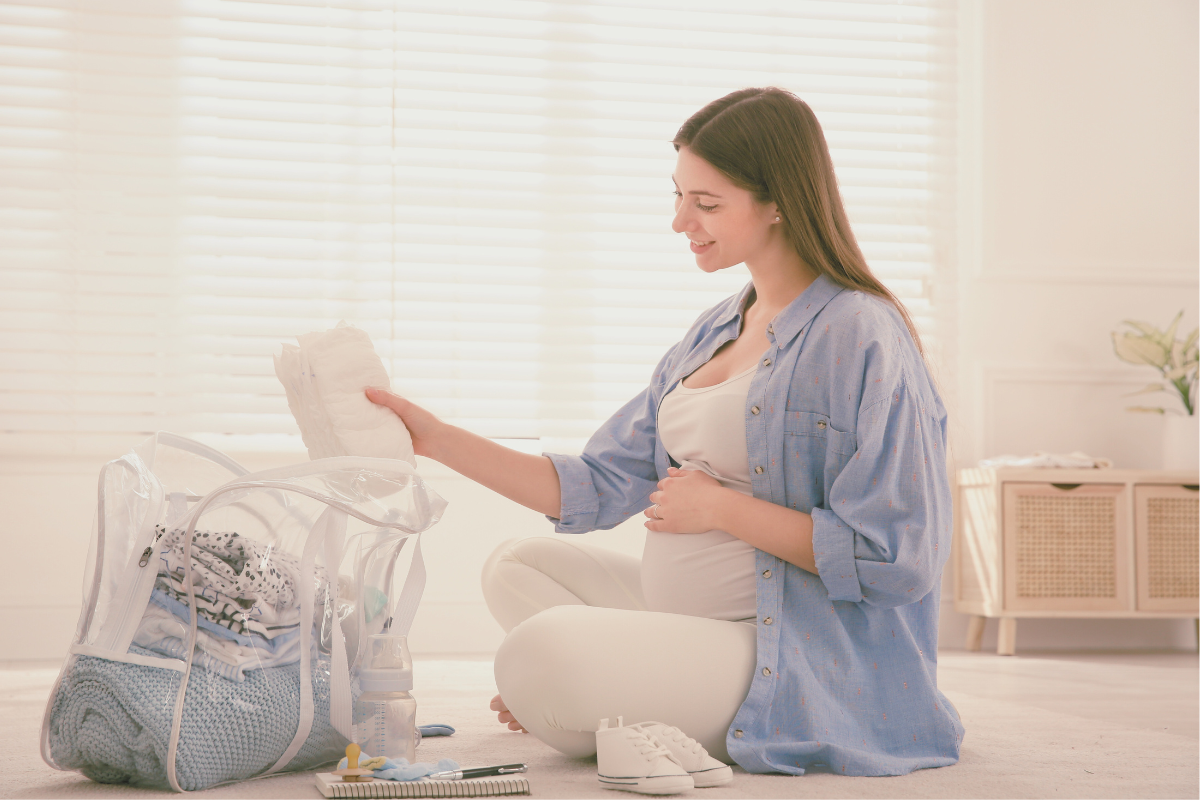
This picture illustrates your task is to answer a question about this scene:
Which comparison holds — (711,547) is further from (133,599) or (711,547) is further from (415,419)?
(133,599)

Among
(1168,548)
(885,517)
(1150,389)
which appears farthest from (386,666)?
(1150,389)

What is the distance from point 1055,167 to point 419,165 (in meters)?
2.12

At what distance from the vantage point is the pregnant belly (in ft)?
4.42

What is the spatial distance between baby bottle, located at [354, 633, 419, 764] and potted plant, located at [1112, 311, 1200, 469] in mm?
2776

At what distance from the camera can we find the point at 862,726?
1289 millimetres

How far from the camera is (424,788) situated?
1104mm

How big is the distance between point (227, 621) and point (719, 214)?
837 mm

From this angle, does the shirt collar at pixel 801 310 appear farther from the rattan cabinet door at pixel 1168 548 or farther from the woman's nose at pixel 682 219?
the rattan cabinet door at pixel 1168 548

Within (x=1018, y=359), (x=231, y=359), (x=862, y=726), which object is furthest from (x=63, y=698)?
(x=1018, y=359)

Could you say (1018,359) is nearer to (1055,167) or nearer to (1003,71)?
Result: (1055,167)

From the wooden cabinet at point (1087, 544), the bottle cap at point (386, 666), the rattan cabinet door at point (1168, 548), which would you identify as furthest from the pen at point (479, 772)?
the rattan cabinet door at point (1168, 548)

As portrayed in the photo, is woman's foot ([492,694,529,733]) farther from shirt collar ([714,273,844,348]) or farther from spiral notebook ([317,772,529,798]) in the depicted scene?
shirt collar ([714,273,844,348])

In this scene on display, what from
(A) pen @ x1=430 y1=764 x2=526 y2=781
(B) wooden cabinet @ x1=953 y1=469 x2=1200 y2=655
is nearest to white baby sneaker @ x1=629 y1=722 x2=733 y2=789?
(A) pen @ x1=430 y1=764 x2=526 y2=781

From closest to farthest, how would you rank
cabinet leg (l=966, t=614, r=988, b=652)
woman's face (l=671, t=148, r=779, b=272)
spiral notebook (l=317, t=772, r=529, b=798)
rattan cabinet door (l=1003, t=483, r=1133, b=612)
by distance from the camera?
spiral notebook (l=317, t=772, r=529, b=798), woman's face (l=671, t=148, r=779, b=272), rattan cabinet door (l=1003, t=483, r=1133, b=612), cabinet leg (l=966, t=614, r=988, b=652)
